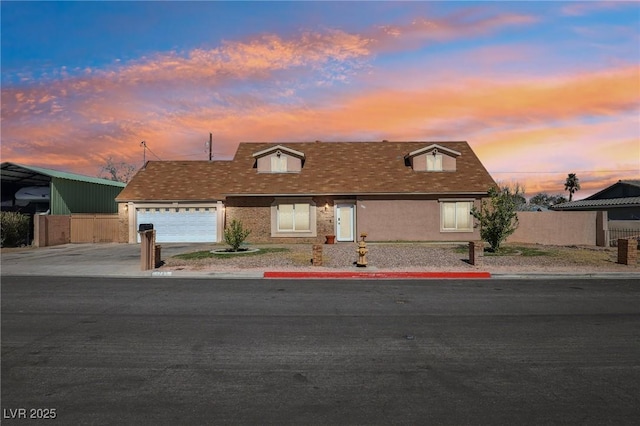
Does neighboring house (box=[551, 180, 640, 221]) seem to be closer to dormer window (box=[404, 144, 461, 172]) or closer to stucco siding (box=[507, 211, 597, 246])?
stucco siding (box=[507, 211, 597, 246])

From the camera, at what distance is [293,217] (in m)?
27.2

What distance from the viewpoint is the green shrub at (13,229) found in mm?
26031

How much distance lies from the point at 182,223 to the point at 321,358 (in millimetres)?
24765

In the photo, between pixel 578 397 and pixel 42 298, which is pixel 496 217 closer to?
pixel 578 397

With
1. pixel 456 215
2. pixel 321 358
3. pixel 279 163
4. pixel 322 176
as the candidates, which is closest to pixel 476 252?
pixel 456 215

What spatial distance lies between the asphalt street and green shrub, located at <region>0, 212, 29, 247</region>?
1860 cm

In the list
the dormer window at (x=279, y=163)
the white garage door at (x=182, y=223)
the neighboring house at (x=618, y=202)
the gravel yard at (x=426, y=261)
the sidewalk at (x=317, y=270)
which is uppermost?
the dormer window at (x=279, y=163)

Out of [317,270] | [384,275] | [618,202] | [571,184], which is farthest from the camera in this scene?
[571,184]

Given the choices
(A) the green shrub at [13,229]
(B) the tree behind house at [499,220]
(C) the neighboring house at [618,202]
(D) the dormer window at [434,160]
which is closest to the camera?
(B) the tree behind house at [499,220]

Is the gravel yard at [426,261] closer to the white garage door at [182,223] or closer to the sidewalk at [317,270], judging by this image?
the sidewalk at [317,270]

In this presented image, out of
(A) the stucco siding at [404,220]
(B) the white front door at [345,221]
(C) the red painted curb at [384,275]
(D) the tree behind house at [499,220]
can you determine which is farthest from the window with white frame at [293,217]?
(C) the red painted curb at [384,275]

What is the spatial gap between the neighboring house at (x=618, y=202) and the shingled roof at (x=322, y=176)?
13.3m

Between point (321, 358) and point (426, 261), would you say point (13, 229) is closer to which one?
point (426, 261)

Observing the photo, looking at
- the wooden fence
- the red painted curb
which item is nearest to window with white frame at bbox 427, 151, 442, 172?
the red painted curb
